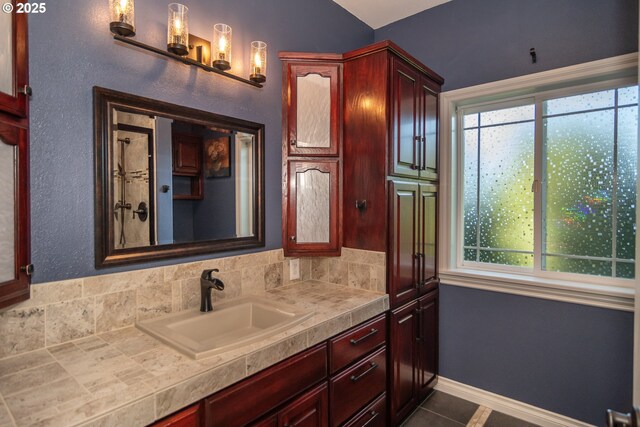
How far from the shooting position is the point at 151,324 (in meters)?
1.47

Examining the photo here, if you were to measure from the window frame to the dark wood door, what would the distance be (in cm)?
57

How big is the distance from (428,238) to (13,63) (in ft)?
7.71

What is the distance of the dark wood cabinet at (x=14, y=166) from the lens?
3.44 ft

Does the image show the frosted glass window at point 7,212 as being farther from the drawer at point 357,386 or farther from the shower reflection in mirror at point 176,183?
the drawer at point 357,386

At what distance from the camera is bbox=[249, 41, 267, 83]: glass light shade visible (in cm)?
192

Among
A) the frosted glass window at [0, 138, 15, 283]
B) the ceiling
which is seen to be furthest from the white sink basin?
the ceiling

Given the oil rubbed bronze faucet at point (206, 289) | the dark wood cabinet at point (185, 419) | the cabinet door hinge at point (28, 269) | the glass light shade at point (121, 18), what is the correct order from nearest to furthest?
the dark wood cabinet at point (185, 419)
the cabinet door hinge at point (28, 269)
the glass light shade at point (121, 18)
the oil rubbed bronze faucet at point (206, 289)

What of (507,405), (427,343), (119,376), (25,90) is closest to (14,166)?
(25,90)

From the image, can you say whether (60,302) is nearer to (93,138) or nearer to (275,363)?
(93,138)

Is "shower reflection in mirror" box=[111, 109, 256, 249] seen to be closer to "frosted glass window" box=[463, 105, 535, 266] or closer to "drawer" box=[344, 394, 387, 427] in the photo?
"drawer" box=[344, 394, 387, 427]

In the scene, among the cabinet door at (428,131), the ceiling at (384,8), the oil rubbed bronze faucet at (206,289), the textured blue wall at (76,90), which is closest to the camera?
the textured blue wall at (76,90)

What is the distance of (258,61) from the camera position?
193 cm

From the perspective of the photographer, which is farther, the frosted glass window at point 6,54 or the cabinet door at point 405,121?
the cabinet door at point 405,121

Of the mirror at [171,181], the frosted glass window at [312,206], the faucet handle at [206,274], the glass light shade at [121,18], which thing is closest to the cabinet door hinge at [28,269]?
the mirror at [171,181]
